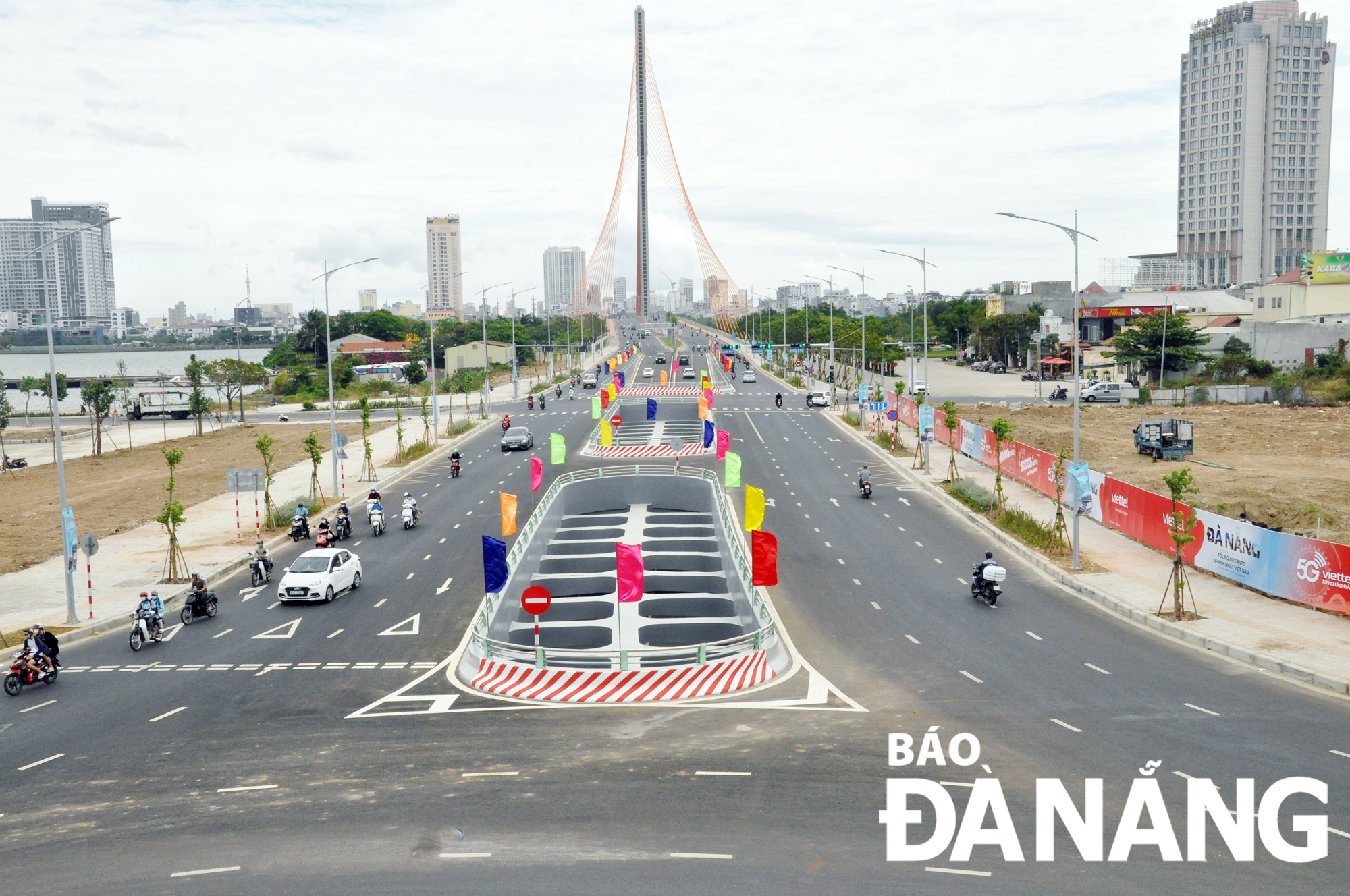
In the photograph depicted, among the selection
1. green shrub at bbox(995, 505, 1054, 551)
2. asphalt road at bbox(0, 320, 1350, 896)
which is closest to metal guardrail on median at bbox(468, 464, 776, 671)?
asphalt road at bbox(0, 320, 1350, 896)

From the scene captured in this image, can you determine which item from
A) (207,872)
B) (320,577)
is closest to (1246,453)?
(320,577)

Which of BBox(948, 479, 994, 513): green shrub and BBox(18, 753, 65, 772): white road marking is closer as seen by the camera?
BBox(18, 753, 65, 772): white road marking

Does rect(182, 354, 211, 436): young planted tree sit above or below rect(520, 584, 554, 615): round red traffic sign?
above

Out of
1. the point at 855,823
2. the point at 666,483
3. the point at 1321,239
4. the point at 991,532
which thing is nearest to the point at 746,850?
the point at 855,823

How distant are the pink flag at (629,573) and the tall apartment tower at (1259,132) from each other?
189 meters

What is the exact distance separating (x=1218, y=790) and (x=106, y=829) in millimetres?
16017

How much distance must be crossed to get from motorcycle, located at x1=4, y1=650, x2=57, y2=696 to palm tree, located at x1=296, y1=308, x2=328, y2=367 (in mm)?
136564

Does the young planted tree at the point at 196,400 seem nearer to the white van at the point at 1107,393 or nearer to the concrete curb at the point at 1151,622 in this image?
the concrete curb at the point at 1151,622

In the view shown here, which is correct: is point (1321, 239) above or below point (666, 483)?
above

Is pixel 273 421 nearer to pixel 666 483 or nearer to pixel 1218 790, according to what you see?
pixel 666 483

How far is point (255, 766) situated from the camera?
16594mm

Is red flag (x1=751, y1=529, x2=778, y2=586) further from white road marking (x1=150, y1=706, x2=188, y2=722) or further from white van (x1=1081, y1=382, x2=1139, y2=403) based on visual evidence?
white van (x1=1081, y1=382, x2=1139, y2=403)

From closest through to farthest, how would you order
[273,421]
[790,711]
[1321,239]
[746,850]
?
[746,850] → [790,711] → [273,421] → [1321,239]

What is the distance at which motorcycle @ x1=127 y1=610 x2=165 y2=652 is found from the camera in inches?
964
